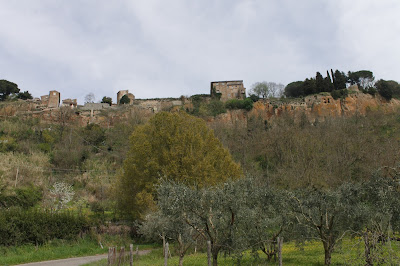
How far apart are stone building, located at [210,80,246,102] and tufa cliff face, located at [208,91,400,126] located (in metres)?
7.07

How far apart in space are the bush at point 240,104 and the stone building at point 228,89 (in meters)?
4.84

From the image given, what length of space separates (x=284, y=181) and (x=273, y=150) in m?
9.49

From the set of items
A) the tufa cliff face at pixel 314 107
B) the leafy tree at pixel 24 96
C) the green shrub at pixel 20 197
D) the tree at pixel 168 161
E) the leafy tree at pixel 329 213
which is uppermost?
the leafy tree at pixel 24 96

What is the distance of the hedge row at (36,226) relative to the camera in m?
19.6

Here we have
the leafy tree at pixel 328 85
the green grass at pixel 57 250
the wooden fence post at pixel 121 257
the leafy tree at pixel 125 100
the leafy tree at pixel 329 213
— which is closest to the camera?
the leafy tree at pixel 329 213

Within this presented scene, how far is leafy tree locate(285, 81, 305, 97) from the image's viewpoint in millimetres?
70762

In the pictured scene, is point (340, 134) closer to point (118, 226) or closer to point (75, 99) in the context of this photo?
point (118, 226)

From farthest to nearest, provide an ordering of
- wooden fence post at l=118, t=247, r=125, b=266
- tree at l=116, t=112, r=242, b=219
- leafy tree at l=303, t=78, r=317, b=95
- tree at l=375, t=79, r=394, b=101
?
leafy tree at l=303, t=78, r=317, b=95 < tree at l=375, t=79, r=394, b=101 < tree at l=116, t=112, r=242, b=219 < wooden fence post at l=118, t=247, r=125, b=266

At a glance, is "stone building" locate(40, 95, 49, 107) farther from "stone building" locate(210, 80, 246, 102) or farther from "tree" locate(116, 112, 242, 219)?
"tree" locate(116, 112, 242, 219)

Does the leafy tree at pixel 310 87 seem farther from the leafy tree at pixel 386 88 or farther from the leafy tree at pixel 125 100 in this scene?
the leafy tree at pixel 125 100

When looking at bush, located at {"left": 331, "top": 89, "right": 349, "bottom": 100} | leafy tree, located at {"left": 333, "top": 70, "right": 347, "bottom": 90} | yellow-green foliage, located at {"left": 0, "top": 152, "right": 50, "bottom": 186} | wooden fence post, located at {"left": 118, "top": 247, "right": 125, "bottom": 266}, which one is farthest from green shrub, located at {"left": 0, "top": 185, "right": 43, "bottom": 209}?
leafy tree, located at {"left": 333, "top": 70, "right": 347, "bottom": 90}

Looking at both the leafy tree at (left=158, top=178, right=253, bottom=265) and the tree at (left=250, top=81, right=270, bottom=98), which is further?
the tree at (left=250, top=81, right=270, bottom=98)

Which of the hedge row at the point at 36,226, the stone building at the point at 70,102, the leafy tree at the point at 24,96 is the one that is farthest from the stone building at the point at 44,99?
the hedge row at the point at 36,226

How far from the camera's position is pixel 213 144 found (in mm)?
25203
